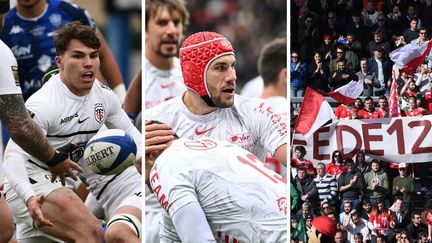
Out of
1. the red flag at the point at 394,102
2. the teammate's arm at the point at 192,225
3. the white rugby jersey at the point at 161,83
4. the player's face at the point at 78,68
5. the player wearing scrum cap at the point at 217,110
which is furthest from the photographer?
the white rugby jersey at the point at 161,83

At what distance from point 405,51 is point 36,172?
325cm

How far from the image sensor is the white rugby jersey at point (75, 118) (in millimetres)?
8709

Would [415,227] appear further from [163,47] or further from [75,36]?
[75,36]

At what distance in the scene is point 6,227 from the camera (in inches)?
338

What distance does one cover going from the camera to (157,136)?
8.91m

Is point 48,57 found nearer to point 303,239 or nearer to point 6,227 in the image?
point 6,227

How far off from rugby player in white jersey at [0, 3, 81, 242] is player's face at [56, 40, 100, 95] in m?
0.38

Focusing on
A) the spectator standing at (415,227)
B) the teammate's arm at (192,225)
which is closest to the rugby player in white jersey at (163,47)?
the teammate's arm at (192,225)

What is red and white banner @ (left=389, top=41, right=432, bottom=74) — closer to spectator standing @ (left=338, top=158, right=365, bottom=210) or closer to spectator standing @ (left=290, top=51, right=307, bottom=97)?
spectator standing @ (left=290, top=51, right=307, bottom=97)

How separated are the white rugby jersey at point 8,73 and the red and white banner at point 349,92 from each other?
2.80 m

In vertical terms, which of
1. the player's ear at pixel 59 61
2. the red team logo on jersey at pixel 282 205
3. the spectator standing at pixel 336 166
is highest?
the player's ear at pixel 59 61

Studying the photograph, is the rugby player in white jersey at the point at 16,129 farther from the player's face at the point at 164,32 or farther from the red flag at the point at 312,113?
the red flag at the point at 312,113

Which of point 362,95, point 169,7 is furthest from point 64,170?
point 362,95

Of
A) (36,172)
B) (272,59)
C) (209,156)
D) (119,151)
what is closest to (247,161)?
(209,156)
